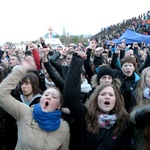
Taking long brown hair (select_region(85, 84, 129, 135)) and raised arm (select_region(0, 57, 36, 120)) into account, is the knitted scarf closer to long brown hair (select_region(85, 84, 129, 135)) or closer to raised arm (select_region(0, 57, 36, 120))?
long brown hair (select_region(85, 84, 129, 135))

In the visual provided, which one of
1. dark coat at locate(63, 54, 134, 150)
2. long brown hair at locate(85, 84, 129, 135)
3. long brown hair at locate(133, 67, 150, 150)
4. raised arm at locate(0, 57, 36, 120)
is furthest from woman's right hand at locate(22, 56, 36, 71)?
long brown hair at locate(133, 67, 150, 150)

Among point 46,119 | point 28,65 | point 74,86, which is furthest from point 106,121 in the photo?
point 28,65

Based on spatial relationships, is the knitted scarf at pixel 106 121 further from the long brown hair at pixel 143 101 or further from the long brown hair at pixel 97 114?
the long brown hair at pixel 143 101

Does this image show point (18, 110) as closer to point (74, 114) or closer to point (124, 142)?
point (74, 114)

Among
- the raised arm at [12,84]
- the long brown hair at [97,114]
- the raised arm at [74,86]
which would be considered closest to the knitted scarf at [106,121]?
Result: the long brown hair at [97,114]

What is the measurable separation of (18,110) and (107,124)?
0.87 metres

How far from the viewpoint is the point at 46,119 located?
2150mm

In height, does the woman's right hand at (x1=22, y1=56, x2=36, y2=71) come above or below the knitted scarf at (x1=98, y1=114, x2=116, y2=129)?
above

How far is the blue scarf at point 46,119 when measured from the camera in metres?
2.13

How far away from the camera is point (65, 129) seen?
89.5 inches

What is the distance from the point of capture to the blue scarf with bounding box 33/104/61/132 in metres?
2.13

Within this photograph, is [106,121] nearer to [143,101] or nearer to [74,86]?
[74,86]

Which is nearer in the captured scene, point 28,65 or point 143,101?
point 28,65

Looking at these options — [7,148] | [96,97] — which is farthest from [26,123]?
[7,148]
